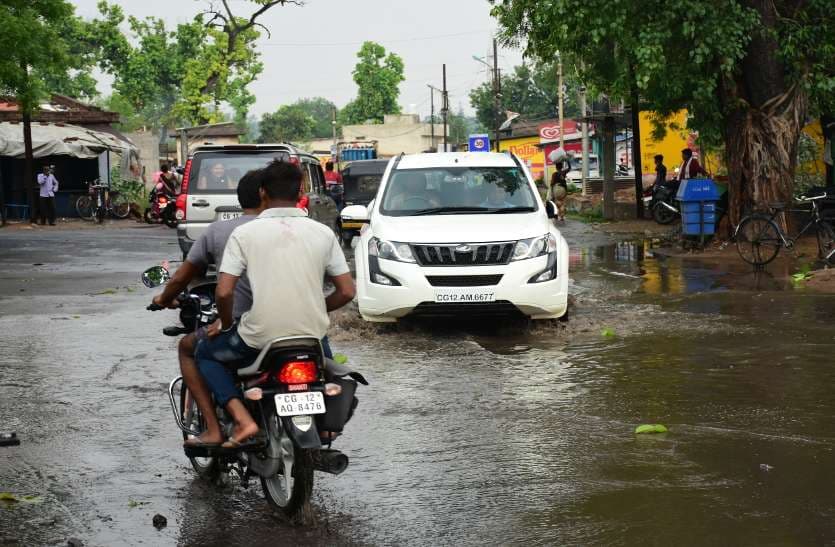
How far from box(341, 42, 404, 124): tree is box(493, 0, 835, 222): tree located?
4052 inches

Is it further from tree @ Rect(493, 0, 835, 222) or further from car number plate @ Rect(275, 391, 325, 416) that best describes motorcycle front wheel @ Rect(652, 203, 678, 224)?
car number plate @ Rect(275, 391, 325, 416)

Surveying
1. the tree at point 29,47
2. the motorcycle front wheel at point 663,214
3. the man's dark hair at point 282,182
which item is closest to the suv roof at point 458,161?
the man's dark hair at point 282,182

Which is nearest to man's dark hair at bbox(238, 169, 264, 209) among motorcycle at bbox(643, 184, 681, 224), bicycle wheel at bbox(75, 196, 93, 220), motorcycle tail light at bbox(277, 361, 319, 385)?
motorcycle tail light at bbox(277, 361, 319, 385)

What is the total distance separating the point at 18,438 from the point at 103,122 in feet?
137

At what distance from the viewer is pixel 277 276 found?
538 centimetres

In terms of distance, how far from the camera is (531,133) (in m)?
86.9

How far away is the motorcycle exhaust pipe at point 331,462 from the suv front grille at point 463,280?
610 cm

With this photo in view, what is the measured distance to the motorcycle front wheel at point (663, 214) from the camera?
30.1 meters

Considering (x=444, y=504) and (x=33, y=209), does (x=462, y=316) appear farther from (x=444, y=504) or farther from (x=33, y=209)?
(x=33, y=209)

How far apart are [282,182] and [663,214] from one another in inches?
1009

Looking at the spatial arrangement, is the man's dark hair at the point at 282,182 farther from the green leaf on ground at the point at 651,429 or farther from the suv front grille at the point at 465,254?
the suv front grille at the point at 465,254

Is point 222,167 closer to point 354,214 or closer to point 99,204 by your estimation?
point 354,214

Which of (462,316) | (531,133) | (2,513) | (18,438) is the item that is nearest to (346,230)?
(462,316)

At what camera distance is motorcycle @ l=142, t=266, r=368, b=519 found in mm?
5207
